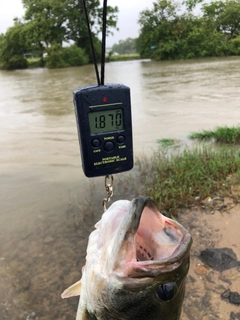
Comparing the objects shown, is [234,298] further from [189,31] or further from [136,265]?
[189,31]

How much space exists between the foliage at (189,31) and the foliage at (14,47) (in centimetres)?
1772

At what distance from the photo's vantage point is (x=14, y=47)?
48.5 metres

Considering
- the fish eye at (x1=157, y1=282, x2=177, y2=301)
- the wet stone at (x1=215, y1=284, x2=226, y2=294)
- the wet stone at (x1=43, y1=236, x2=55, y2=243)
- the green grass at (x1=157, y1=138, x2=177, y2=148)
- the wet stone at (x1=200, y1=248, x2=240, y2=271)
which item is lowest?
the wet stone at (x1=43, y1=236, x2=55, y2=243)

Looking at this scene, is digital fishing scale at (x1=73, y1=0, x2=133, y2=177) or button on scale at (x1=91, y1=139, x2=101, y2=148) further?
button on scale at (x1=91, y1=139, x2=101, y2=148)

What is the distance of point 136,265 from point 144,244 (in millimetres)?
193

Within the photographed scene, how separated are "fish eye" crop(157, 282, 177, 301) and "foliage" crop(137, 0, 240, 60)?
39.8m

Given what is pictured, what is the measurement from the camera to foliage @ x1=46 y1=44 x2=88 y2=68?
43.7 metres

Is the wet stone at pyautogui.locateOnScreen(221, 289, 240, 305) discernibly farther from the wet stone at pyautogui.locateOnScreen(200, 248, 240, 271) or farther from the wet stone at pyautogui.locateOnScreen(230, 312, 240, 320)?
the wet stone at pyautogui.locateOnScreen(200, 248, 240, 271)

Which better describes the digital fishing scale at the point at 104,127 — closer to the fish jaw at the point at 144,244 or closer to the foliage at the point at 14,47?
the fish jaw at the point at 144,244

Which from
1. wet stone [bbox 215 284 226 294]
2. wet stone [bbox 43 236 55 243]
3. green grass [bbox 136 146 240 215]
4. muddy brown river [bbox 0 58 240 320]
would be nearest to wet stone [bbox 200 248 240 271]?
muddy brown river [bbox 0 58 240 320]

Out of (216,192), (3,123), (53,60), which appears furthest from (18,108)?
(53,60)

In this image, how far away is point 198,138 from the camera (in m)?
8.10

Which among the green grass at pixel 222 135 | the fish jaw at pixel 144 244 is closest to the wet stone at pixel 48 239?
the fish jaw at pixel 144 244

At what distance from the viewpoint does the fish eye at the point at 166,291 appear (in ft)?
4.61
